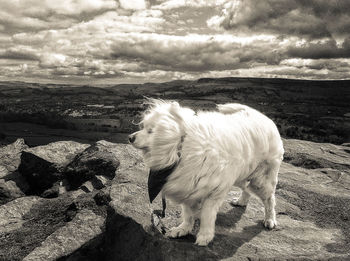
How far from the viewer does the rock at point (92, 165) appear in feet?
35.6

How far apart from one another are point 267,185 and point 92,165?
648 centimetres

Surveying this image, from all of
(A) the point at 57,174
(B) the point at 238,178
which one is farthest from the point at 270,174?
(A) the point at 57,174

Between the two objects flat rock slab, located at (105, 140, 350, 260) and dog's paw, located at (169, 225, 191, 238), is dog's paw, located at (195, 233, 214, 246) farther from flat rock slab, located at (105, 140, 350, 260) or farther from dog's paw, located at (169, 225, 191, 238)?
dog's paw, located at (169, 225, 191, 238)

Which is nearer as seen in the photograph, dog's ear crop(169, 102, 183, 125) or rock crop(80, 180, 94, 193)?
dog's ear crop(169, 102, 183, 125)

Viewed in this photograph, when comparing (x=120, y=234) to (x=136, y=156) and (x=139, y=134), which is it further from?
(x=136, y=156)

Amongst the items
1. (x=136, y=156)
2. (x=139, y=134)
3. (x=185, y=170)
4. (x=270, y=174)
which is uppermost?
(x=139, y=134)

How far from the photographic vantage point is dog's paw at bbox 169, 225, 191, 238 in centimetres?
620

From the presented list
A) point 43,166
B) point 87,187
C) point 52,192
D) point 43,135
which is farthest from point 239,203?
point 43,135

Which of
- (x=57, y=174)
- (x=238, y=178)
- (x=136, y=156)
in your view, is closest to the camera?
(x=238, y=178)

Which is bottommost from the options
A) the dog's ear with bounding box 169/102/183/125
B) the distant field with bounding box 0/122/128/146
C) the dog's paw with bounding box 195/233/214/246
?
the distant field with bounding box 0/122/128/146

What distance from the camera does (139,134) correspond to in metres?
5.60

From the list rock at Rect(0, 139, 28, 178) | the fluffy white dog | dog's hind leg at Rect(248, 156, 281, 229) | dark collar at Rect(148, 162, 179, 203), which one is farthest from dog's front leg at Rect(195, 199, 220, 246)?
rock at Rect(0, 139, 28, 178)

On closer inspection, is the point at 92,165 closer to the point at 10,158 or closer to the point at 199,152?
the point at 10,158

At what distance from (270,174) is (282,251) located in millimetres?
1656
